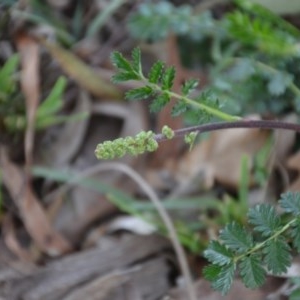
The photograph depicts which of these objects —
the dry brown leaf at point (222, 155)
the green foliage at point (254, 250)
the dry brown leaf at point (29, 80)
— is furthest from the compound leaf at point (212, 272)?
the dry brown leaf at point (29, 80)

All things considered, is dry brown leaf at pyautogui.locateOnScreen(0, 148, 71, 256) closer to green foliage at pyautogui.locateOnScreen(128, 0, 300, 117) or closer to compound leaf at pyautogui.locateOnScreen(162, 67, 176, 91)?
green foliage at pyautogui.locateOnScreen(128, 0, 300, 117)

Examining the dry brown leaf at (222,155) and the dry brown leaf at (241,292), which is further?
the dry brown leaf at (222,155)

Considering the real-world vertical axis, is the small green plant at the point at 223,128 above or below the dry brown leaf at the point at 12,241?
above

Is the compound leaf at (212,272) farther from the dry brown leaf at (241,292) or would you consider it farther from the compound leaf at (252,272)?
the dry brown leaf at (241,292)

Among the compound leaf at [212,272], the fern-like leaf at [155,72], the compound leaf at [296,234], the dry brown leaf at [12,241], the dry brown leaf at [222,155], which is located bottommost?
the dry brown leaf at [12,241]

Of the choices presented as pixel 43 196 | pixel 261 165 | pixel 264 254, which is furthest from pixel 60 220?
pixel 264 254

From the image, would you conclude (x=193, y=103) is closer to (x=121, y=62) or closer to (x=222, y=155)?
(x=121, y=62)

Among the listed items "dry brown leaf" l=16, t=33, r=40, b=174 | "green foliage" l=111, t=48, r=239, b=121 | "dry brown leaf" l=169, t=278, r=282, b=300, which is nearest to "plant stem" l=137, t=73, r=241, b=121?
"green foliage" l=111, t=48, r=239, b=121
